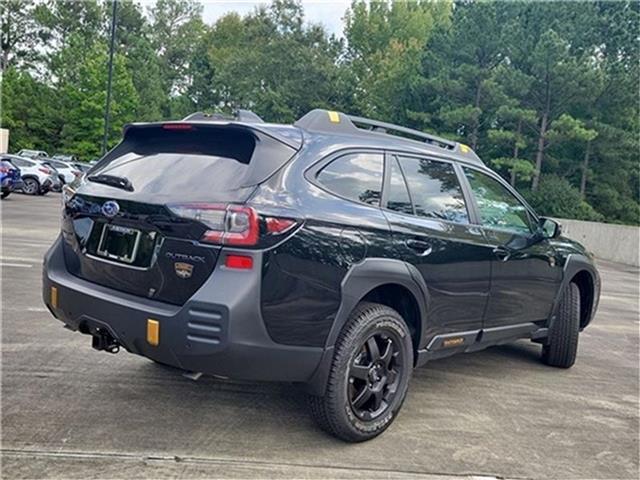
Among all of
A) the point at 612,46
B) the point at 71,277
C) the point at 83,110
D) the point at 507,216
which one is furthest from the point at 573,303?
the point at 83,110

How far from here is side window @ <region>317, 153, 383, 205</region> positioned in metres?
3.43

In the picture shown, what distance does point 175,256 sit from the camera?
305 cm

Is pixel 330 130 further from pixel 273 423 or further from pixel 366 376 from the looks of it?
pixel 273 423

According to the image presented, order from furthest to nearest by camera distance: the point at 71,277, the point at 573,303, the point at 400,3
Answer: the point at 400,3 → the point at 573,303 → the point at 71,277

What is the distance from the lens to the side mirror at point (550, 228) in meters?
5.06

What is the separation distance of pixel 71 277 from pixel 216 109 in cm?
4789

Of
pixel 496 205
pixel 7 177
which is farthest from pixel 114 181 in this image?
pixel 7 177

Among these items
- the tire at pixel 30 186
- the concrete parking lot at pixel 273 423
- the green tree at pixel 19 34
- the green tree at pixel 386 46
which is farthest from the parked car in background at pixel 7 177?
the green tree at pixel 19 34

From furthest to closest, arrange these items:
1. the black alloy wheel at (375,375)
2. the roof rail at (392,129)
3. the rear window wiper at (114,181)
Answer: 1. the roof rail at (392,129)
2. the black alloy wheel at (375,375)
3. the rear window wiper at (114,181)

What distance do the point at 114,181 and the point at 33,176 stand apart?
22251 mm

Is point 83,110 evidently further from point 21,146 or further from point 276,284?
point 276,284

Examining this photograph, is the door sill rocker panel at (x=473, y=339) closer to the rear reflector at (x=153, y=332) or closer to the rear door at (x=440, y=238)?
the rear door at (x=440, y=238)

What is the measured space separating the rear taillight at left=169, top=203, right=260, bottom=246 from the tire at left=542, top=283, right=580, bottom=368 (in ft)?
11.2

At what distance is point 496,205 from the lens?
4.66 meters
